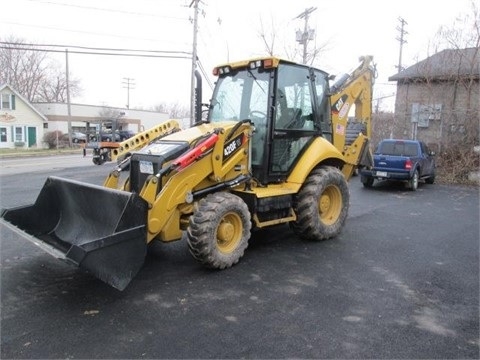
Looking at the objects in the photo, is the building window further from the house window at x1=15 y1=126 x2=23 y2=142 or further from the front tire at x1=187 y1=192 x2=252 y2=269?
the house window at x1=15 y1=126 x2=23 y2=142

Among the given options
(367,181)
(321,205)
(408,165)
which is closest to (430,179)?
(408,165)

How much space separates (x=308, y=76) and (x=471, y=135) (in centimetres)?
1360

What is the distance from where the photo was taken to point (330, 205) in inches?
281

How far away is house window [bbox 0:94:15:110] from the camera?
37.6m

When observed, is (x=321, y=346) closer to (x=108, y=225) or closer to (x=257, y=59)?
(x=108, y=225)

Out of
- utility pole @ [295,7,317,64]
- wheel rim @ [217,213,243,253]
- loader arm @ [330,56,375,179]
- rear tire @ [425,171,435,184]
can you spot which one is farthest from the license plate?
utility pole @ [295,7,317,64]

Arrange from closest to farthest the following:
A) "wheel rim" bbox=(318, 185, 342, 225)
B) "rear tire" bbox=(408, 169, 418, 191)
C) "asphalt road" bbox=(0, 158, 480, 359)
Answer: "asphalt road" bbox=(0, 158, 480, 359) → "wheel rim" bbox=(318, 185, 342, 225) → "rear tire" bbox=(408, 169, 418, 191)

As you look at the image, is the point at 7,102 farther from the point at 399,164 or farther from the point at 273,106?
the point at 273,106

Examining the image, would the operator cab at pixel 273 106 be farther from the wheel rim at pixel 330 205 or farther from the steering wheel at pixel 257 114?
the wheel rim at pixel 330 205

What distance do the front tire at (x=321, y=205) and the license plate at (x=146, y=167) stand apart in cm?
235

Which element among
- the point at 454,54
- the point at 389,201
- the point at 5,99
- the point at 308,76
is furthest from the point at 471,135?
the point at 5,99

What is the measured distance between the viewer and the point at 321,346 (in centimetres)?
360

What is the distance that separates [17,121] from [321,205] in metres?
38.7

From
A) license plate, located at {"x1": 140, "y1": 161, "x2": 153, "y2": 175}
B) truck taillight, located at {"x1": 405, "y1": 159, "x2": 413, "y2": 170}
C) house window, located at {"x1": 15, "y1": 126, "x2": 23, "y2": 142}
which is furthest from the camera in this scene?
house window, located at {"x1": 15, "y1": 126, "x2": 23, "y2": 142}
